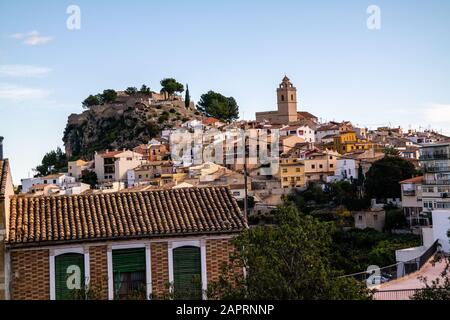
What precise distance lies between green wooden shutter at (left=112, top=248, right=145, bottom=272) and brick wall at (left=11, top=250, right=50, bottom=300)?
134cm

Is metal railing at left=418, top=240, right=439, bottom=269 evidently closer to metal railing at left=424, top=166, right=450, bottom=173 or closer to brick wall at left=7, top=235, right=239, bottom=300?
brick wall at left=7, top=235, right=239, bottom=300

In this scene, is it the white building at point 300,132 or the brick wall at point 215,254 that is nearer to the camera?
the brick wall at point 215,254

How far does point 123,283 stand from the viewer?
13.9 m

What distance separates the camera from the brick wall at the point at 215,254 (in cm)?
1412

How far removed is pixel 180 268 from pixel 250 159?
64.6 metres

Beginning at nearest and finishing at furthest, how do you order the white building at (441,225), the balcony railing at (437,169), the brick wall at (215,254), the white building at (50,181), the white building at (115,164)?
the brick wall at (215,254), the white building at (441,225), the balcony railing at (437,169), the white building at (50,181), the white building at (115,164)

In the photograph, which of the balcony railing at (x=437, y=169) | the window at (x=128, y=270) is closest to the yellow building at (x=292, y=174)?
the balcony railing at (x=437, y=169)

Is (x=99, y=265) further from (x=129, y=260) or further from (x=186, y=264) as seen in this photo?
(x=186, y=264)

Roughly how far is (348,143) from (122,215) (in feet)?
227

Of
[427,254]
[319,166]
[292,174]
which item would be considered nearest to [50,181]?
[292,174]

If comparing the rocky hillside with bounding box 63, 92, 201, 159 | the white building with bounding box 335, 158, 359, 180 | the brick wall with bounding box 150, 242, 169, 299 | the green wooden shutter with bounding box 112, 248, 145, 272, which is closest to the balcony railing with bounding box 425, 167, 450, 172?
the white building with bounding box 335, 158, 359, 180

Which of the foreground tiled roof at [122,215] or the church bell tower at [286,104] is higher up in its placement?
the church bell tower at [286,104]

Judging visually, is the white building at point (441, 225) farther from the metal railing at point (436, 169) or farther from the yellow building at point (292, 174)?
the yellow building at point (292, 174)
